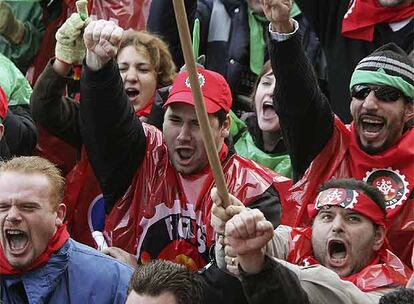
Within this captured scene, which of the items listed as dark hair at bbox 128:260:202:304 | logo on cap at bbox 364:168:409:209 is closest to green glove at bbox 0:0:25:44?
logo on cap at bbox 364:168:409:209

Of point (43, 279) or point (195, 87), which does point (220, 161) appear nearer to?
point (43, 279)

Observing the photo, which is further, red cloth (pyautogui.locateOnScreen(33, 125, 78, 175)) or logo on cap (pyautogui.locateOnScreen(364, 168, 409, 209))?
red cloth (pyautogui.locateOnScreen(33, 125, 78, 175))

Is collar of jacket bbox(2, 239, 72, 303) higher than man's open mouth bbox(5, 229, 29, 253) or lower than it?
lower

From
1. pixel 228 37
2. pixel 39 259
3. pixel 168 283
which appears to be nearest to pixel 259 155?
pixel 228 37

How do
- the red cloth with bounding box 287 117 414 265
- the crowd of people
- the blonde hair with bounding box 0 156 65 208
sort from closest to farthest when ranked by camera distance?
1. the crowd of people
2. the blonde hair with bounding box 0 156 65 208
3. the red cloth with bounding box 287 117 414 265

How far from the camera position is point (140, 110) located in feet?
23.0

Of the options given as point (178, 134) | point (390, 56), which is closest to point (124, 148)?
point (178, 134)

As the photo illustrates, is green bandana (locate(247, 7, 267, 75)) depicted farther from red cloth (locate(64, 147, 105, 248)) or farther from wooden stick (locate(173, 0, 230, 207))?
wooden stick (locate(173, 0, 230, 207))

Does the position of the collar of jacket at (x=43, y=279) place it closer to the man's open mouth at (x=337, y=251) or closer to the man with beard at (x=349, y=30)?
the man's open mouth at (x=337, y=251)

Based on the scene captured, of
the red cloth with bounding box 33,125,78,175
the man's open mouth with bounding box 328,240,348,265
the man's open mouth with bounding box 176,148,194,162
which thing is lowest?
the red cloth with bounding box 33,125,78,175

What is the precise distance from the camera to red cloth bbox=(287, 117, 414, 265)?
19.7 feet

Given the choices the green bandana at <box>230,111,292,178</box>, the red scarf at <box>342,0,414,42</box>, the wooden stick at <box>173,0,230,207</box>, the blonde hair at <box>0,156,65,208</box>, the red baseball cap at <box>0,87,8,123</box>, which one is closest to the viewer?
the wooden stick at <box>173,0,230,207</box>

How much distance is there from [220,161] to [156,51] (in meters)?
1.22

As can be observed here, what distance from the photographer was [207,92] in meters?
6.36
